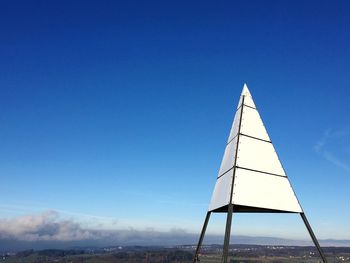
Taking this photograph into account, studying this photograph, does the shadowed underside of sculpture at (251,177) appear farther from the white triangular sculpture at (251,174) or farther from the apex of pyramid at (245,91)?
the apex of pyramid at (245,91)

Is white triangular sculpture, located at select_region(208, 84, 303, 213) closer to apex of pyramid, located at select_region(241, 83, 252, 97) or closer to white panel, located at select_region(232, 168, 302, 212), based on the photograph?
white panel, located at select_region(232, 168, 302, 212)

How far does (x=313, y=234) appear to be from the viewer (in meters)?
11.6

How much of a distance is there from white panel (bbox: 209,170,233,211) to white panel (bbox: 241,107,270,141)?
1810mm

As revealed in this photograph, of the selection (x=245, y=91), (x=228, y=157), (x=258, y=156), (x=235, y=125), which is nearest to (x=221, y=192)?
(x=228, y=157)

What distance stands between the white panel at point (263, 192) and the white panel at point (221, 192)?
0.98ft

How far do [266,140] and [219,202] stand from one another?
2879 millimetres

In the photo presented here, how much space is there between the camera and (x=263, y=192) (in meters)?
11.4

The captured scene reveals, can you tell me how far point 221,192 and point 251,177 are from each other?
1158 mm

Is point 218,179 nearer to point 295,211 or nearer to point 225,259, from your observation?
point 295,211

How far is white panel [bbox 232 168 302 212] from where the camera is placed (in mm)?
11086

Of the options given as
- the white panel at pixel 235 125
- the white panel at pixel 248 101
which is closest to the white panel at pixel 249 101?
the white panel at pixel 248 101

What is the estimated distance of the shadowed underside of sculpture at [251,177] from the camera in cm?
1117

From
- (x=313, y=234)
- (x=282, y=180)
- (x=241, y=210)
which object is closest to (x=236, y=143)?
(x=282, y=180)

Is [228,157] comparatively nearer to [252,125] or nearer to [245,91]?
[252,125]
